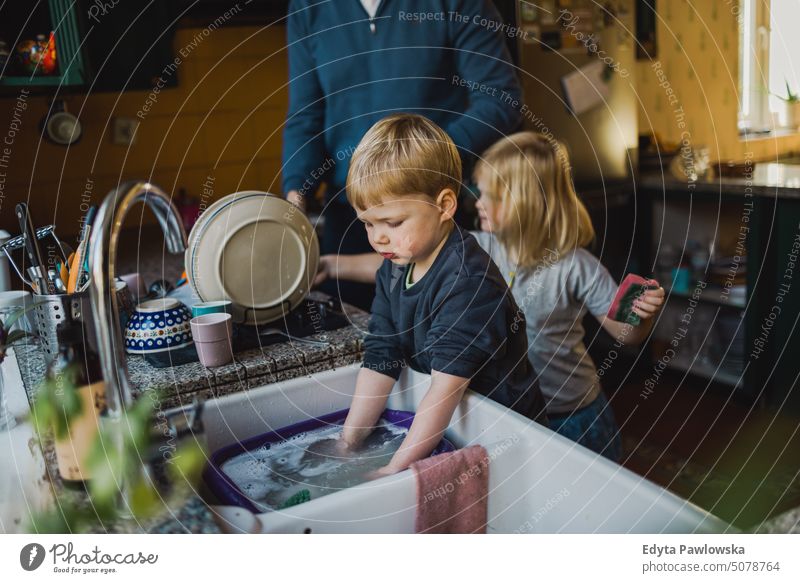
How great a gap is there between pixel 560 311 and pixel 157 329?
2.04 ft

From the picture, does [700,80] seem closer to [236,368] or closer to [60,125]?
[60,125]

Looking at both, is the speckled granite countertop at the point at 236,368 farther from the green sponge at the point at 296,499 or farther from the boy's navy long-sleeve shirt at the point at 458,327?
the green sponge at the point at 296,499

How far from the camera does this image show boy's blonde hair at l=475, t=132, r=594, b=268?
123 cm

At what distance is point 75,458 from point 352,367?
1.40 ft

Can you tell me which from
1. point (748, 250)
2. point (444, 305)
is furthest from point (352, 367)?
point (748, 250)

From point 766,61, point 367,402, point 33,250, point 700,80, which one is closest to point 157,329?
point 33,250

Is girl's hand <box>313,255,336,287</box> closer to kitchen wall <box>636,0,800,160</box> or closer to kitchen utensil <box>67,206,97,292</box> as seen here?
kitchen utensil <box>67,206,97,292</box>

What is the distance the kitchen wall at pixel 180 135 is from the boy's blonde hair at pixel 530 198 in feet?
3.64

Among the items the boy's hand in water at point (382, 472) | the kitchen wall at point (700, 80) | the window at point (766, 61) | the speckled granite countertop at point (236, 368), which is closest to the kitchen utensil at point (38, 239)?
the speckled granite countertop at point (236, 368)

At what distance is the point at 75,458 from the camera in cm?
62

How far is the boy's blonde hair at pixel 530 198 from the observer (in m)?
1.23

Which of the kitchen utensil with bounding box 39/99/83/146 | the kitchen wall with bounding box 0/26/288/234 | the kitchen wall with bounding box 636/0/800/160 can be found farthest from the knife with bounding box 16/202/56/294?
the kitchen wall with bounding box 636/0/800/160

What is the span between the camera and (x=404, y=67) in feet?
3.65

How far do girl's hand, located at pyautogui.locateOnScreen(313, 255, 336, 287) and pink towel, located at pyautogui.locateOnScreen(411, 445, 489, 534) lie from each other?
0.44 metres
